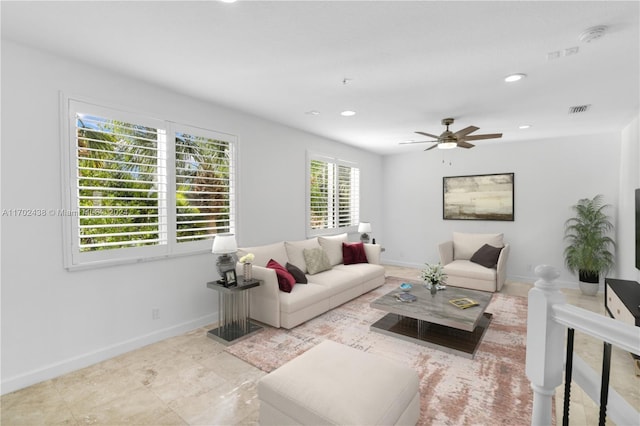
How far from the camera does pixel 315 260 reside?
473cm

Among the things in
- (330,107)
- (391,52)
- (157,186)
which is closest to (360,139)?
(330,107)

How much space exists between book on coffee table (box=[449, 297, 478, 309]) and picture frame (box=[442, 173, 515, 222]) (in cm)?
324

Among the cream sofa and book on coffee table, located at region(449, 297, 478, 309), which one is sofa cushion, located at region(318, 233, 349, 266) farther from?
book on coffee table, located at region(449, 297, 478, 309)

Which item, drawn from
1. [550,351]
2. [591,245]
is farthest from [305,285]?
[591,245]

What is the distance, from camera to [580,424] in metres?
2.11

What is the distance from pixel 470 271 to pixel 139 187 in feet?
16.2

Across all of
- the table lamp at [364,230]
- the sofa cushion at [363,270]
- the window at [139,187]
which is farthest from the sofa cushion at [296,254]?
the table lamp at [364,230]

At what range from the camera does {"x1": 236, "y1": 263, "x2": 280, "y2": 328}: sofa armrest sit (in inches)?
143

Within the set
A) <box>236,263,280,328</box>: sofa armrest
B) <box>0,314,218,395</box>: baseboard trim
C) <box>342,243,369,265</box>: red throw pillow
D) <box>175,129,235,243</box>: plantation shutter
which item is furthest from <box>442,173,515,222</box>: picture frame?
<box>0,314,218,395</box>: baseboard trim

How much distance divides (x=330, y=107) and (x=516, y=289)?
14.4ft

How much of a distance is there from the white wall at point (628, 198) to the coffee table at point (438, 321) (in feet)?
7.25

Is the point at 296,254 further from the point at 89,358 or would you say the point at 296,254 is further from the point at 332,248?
the point at 89,358

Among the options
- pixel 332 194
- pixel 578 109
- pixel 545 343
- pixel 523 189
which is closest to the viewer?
pixel 545 343

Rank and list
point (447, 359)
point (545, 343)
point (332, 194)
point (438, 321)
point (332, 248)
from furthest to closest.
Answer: point (332, 194) < point (332, 248) < point (438, 321) < point (447, 359) < point (545, 343)
